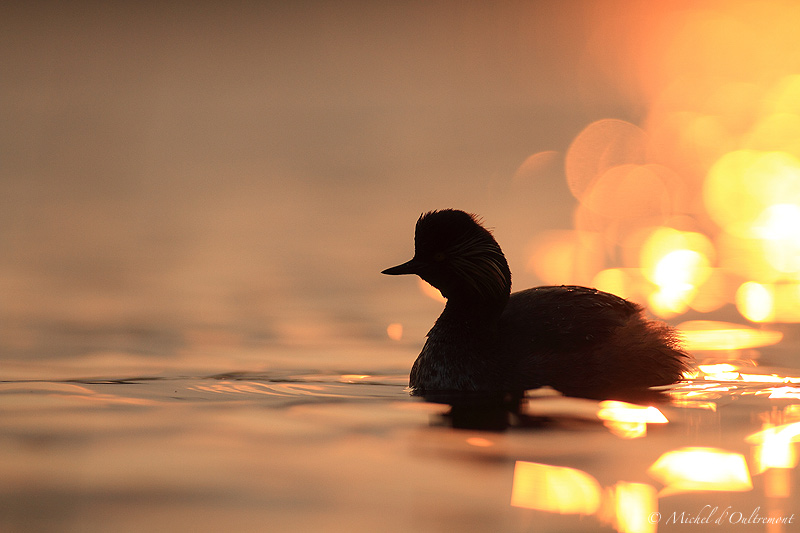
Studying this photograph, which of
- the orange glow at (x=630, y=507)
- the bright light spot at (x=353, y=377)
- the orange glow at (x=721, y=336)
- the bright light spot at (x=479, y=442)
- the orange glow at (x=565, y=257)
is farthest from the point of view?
the orange glow at (x=565, y=257)

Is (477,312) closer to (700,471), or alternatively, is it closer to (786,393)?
(786,393)

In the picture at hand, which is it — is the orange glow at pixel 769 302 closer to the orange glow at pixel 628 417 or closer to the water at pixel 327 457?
the water at pixel 327 457

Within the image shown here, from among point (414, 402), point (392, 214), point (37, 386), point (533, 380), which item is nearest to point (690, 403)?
point (533, 380)

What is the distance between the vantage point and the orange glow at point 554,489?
5.02 metres

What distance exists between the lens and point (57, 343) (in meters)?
9.91

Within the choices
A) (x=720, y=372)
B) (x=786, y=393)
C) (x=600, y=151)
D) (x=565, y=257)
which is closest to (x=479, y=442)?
(x=786, y=393)

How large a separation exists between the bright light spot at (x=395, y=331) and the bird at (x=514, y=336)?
6.22 feet

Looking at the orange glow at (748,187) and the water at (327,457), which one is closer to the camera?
the water at (327,457)

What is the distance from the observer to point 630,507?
501 centimetres

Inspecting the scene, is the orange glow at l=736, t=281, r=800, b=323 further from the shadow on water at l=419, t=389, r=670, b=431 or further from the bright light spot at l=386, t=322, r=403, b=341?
the shadow on water at l=419, t=389, r=670, b=431

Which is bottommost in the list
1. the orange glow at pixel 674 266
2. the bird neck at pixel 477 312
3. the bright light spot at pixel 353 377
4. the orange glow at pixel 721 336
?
the bright light spot at pixel 353 377

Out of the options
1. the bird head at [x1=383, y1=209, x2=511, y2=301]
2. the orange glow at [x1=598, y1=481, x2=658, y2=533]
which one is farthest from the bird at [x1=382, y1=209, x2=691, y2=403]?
the orange glow at [x1=598, y1=481, x2=658, y2=533]

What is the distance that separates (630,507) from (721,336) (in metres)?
6.27

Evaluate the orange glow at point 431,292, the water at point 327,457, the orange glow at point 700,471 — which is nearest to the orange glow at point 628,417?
the water at point 327,457
